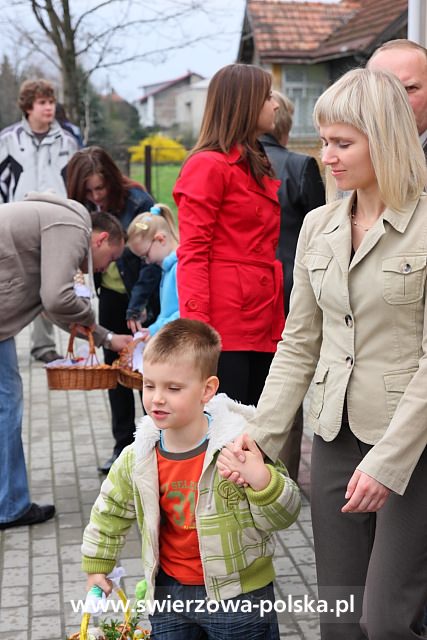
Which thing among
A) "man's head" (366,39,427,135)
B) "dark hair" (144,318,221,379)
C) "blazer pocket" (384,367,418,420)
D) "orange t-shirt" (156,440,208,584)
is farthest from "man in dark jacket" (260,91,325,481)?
"blazer pocket" (384,367,418,420)

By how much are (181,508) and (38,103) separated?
20.5 feet

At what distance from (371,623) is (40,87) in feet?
21.8

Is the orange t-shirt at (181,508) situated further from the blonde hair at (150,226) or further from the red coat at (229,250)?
the blonde hair at (150,226)

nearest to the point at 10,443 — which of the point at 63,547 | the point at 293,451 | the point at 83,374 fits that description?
the point at 83,374

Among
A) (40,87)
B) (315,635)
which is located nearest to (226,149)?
(315,635)

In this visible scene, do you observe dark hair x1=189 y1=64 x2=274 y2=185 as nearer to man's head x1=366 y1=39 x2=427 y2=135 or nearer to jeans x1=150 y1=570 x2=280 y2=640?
man's head x1=366 y1=39 x2=427 y2=135

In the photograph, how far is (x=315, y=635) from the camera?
402cm

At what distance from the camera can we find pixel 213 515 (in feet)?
9.84

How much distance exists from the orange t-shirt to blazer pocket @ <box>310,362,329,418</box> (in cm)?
38

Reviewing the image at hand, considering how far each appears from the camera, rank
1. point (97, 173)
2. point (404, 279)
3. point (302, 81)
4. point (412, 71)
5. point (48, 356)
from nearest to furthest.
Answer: point (404, 279) → point (412, 71) → point (97, 173) → point (48, 356) → point (302, 81)

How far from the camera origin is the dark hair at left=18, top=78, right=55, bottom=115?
8.52 m

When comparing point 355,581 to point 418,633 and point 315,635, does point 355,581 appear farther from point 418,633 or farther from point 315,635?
point 315,635

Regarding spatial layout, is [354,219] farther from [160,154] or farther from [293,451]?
[160,154]

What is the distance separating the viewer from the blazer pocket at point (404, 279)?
2637 millimetres
